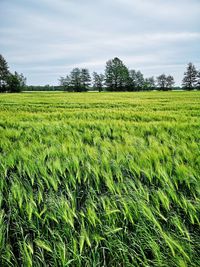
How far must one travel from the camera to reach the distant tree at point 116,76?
84000 mm

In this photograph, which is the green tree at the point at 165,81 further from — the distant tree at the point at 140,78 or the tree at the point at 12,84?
the tree at the point at 12,84

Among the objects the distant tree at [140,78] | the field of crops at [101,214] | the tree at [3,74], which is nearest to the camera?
the field of crops at [101,214]

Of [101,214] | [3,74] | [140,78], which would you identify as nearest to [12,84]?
[3,74]

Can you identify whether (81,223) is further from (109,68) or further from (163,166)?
(109,68)

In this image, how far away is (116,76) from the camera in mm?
85000

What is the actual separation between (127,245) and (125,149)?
163cm

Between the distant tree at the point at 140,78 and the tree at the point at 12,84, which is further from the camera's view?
the distant tree at the point at 140,78

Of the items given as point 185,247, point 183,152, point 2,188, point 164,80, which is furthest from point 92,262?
point 164,80

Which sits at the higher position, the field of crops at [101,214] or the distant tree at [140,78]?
the distant tree at [140,78]

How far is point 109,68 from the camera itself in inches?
3371

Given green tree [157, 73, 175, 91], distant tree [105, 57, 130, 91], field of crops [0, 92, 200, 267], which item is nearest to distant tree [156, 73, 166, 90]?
green tree [157, 73, 175, 91]

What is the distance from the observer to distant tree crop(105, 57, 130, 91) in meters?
84.0

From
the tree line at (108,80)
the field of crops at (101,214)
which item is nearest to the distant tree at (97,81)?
the tree line at (108,80)

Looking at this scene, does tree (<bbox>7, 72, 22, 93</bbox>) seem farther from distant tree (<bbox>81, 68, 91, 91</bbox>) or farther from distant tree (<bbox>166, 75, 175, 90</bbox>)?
distant tree (<bbox>166, 75, 175, 90</bbox>)
